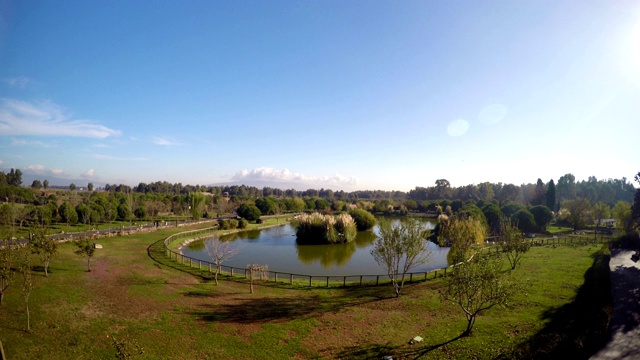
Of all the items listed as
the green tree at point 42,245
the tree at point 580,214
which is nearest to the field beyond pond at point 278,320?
the green tree at point 42,245

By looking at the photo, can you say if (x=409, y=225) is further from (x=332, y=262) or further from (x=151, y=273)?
(x=151, y=273)

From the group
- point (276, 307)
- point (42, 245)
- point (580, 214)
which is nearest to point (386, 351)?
point (276, 307)

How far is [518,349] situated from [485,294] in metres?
2.67

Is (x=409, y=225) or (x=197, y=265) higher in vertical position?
(x=409, y=225)

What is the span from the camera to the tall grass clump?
48594 mm

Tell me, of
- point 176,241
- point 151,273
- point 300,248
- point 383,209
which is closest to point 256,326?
point 151,273

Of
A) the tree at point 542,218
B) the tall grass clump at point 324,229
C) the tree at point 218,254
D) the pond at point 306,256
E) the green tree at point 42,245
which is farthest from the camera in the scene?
the tree at point 542,218

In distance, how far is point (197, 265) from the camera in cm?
3030

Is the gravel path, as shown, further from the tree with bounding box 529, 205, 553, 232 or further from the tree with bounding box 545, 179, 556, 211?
the tree with bounding box 545, 179, 556, 211

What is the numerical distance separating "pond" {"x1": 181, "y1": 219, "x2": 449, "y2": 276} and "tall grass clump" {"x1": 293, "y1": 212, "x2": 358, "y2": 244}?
4.94 ft

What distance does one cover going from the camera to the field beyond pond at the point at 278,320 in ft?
43.4

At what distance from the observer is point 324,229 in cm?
4875

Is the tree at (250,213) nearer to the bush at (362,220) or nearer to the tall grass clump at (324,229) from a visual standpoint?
the bush at (362,220)

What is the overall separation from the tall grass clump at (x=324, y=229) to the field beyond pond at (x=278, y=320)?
78.0 ft
